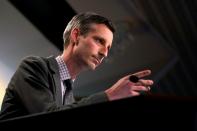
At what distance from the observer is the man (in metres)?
0.97

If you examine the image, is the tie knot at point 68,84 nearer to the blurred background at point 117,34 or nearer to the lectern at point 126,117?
the lectern at point 126,117

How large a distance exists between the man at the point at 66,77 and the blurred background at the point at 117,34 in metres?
0.87

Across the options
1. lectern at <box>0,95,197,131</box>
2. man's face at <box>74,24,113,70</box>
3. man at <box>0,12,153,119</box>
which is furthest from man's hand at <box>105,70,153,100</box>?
man's face at <box>74,24,113,70</box>

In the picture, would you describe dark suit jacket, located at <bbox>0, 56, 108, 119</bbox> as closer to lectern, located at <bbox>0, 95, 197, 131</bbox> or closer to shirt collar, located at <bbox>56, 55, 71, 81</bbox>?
shirt collar, located at <bbox>56, 55, 71, 81</bbox>

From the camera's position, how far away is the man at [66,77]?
972 millimetres

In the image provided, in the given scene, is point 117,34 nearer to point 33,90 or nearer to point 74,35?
point 74,35

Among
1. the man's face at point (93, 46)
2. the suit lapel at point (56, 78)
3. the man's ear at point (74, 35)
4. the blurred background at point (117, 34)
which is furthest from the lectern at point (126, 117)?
the blurred background at point (117, 34)

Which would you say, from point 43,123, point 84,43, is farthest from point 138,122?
point 84,43

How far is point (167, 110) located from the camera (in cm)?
76

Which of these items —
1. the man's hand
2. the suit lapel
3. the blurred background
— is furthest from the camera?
the blurred background

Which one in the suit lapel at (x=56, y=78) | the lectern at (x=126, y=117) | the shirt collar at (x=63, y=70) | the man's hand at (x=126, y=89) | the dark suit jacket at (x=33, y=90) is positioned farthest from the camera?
the shirt collar at (x=63, y=70)

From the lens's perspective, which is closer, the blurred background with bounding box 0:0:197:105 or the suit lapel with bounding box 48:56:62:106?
the suit lapel with bounding box 48:56:62:106

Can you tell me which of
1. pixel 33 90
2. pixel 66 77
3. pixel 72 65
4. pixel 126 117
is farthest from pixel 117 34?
pixel 126 117

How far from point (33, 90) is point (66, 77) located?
212mm
